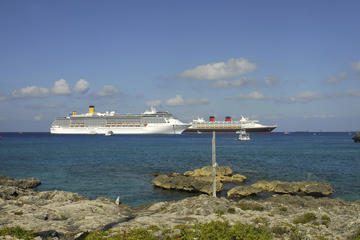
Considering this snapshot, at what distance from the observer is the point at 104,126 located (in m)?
156

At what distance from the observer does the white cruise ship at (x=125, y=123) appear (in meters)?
150

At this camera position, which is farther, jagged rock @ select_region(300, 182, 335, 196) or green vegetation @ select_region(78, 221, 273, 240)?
jagged rock @ select_region(300, 182, 335, 196)

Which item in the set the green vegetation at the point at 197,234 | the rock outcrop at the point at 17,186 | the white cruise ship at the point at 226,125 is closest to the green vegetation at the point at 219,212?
the green vegetation at the point at 197,234

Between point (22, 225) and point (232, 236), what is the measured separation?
850cm

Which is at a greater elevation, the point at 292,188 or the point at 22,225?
the point at 22,225

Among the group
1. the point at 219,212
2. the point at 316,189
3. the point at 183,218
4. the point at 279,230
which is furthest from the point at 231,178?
the point at 279,230

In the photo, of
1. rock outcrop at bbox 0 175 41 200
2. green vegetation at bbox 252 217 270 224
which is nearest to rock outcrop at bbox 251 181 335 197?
green vegetation at bbox 252 217 270 224

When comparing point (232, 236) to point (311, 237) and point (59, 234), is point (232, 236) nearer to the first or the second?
point (311, 237)

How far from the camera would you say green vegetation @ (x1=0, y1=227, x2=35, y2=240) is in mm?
10125

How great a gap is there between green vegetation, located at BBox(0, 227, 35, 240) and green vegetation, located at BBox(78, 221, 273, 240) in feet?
5.80

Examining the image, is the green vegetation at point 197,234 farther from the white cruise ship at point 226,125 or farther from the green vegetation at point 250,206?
the white cruise ship at point 226,125

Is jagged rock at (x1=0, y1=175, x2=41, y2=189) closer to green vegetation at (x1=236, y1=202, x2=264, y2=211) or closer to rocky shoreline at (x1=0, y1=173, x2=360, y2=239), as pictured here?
rocky shoreline at (x1=0, y1=173, x2=360, y2=239)

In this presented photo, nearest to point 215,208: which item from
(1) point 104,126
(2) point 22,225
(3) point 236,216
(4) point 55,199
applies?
(3) point 236,216

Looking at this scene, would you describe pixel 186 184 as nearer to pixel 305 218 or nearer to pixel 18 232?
pixel 305 218
